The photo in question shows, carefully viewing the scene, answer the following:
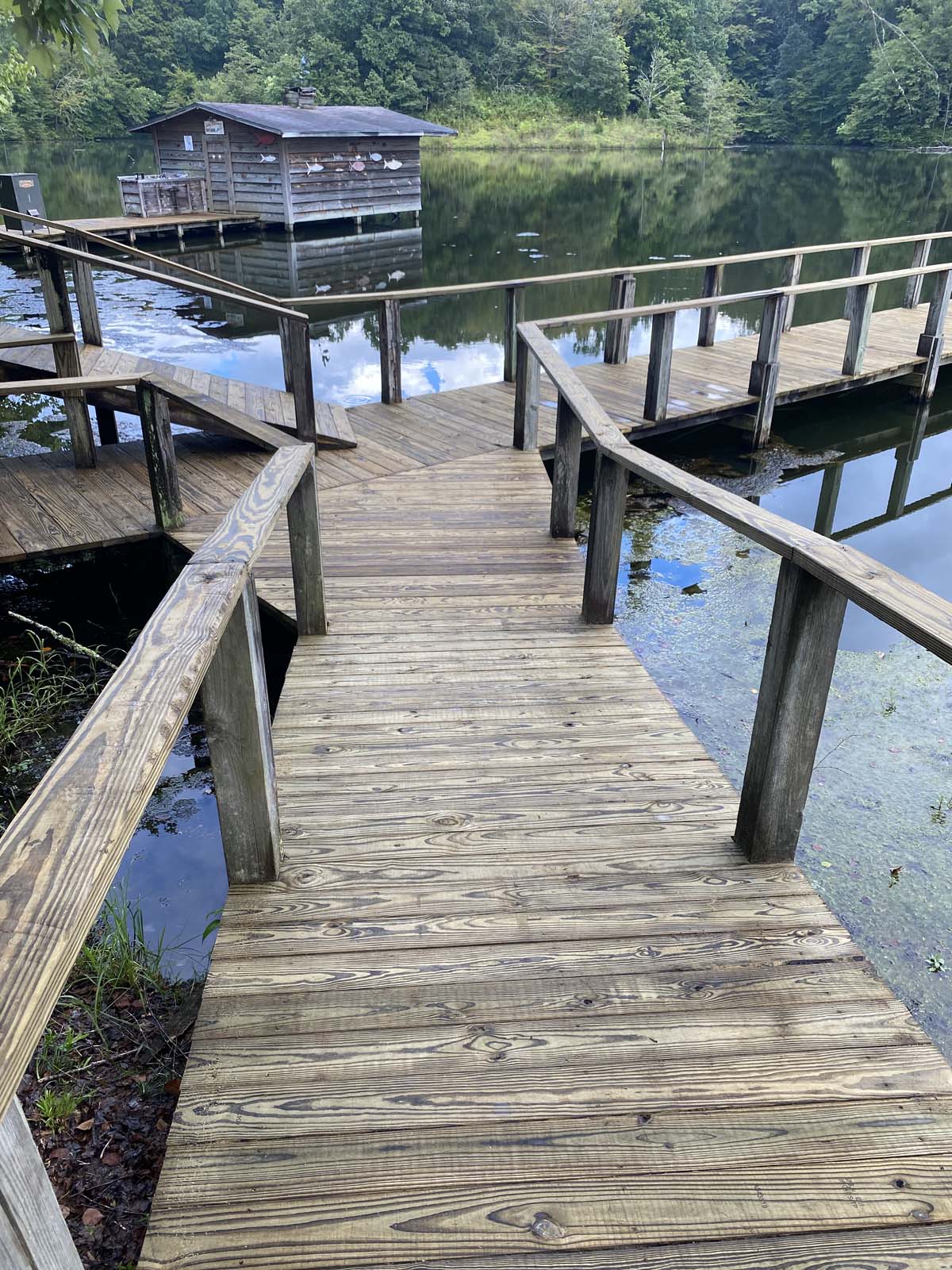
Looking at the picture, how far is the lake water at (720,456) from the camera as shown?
3.63 meters

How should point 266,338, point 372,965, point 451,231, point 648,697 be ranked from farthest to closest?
point 451,231 → point 266,338 → point 648,697 → point 372,965

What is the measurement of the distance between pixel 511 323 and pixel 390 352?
48.0 inches

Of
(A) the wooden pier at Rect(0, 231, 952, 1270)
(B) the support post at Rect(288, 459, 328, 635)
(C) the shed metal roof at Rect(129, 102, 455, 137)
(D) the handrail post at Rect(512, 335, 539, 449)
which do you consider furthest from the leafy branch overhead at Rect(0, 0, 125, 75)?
(C) the shed metal roof at Rect(129, 102, 455, 137)

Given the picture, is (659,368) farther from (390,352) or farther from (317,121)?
(317,121)

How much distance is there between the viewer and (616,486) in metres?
3.54

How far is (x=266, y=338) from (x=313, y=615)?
10.8 metres

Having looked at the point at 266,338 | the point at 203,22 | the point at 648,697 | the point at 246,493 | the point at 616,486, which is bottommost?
the point at 266,338

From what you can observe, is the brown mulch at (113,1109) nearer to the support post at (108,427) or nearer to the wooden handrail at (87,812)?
the wooden handrail at (87,812)

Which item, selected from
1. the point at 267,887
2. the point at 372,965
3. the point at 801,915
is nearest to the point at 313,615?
the point at 267,887

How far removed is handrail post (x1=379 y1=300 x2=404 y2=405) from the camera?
24.2ft

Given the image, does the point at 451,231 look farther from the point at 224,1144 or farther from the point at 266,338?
the point at 224,1144

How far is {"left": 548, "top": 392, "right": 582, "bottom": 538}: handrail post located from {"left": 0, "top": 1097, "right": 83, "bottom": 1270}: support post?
3729mm

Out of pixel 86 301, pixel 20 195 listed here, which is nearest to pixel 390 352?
pixel 86 301

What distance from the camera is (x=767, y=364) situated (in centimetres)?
782
